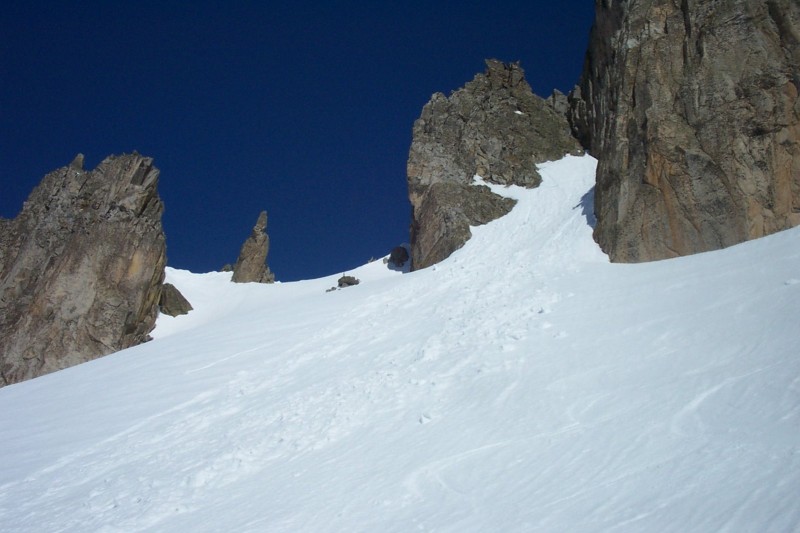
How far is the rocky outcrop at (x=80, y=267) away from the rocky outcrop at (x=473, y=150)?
16.2 metres

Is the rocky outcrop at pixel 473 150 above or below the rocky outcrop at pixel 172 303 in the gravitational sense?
above

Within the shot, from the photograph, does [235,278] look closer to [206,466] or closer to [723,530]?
[206,466]

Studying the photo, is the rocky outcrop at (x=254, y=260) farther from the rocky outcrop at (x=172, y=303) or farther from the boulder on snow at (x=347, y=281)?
the boulder on snow at (x=347, y=281)

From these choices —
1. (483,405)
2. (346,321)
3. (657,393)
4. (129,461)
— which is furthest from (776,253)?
(129,461)

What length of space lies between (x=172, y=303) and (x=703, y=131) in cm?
3241

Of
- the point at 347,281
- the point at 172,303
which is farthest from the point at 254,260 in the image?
the point at 347,281

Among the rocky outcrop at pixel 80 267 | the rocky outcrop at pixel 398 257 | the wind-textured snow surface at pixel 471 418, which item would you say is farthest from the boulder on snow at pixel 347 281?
the wind-textured snow surface at pixel 471 418

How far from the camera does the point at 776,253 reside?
1202 cm

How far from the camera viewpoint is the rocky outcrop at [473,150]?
3297 centimetres

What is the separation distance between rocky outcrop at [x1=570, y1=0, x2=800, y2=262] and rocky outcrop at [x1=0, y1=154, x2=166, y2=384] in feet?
85.0

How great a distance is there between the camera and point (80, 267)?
106 ft

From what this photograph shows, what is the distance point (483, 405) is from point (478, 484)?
268 cm

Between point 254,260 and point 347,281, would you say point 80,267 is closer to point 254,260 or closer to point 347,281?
point 347,281

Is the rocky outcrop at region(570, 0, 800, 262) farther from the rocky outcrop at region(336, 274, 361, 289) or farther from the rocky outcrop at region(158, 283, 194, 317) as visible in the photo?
the rocky outcrop at region(158, 283, 194, 317)
